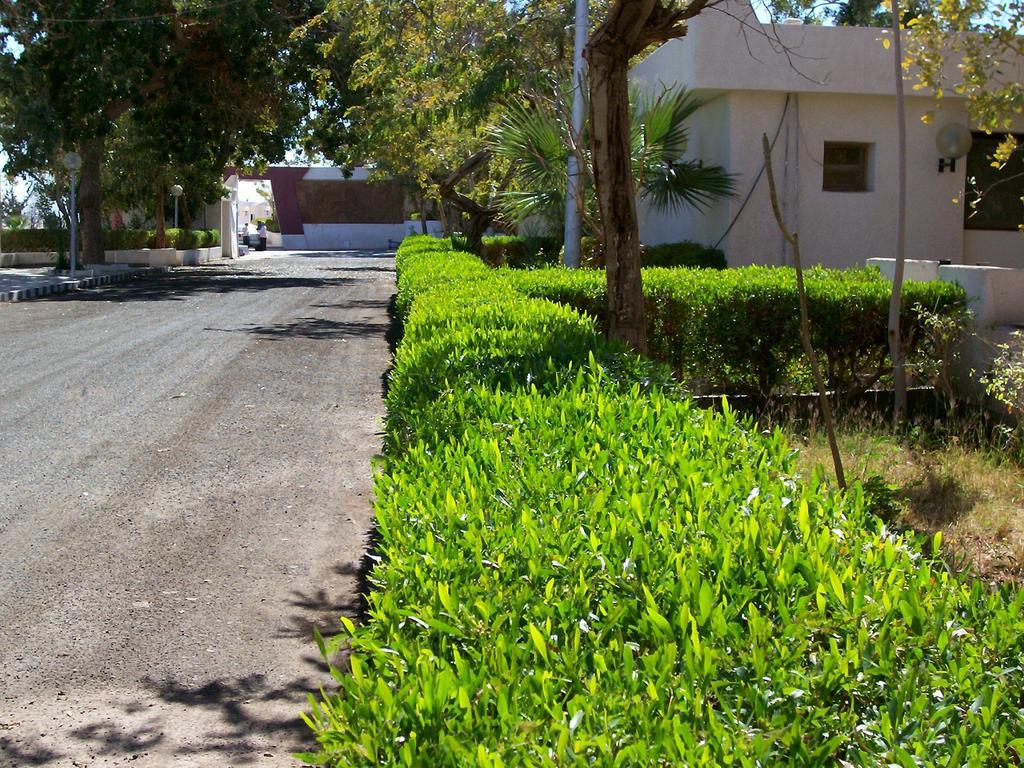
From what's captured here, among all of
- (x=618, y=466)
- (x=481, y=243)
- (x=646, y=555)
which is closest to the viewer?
(x=646, y=555)

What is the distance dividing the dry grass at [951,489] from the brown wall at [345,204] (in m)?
60.6

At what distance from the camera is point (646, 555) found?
8.35 feet

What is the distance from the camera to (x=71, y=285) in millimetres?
27906

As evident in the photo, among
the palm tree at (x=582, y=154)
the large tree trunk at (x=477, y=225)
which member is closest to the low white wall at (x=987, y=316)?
the palm tree at (x=582, y=154)

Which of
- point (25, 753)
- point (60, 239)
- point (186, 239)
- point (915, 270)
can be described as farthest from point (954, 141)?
point (186, 239)

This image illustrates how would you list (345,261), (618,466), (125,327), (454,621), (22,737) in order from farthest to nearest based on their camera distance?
(345,261) → (125,327) → (22,737) → (618,466) → (454,621)

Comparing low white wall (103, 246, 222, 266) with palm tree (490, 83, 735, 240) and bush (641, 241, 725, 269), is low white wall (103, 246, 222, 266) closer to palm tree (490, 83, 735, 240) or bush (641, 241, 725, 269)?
bush (641, 241, 725, 269)

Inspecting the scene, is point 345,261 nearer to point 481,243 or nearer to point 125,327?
point 481,243

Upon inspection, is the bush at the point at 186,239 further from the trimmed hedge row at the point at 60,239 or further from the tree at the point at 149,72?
the tree at the point at 149,72

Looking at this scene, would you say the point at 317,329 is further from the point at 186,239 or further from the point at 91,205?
the point at 186,239

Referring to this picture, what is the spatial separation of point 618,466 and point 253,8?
26885 mm

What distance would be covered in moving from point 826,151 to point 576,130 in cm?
487

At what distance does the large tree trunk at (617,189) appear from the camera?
7574 millimetres

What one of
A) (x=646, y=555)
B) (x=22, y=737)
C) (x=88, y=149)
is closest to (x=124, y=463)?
(x=22, y=737)
